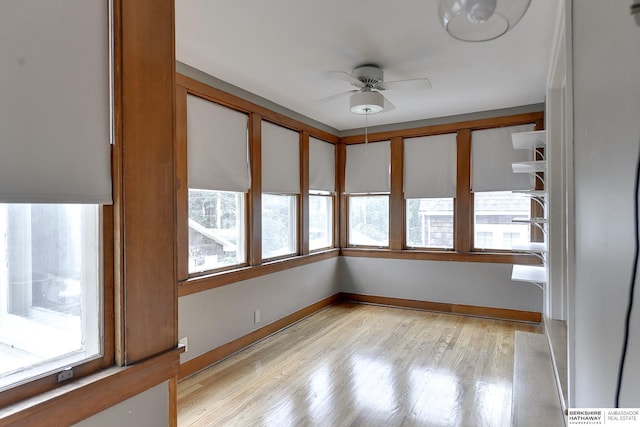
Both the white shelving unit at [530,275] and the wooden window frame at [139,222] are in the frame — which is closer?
the wooden window frame at [139,222]

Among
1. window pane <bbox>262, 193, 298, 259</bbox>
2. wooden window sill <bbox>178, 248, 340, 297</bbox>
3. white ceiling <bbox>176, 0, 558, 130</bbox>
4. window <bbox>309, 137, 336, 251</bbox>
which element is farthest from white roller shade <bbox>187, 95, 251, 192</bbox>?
window <bbox>309, 137, 336, 251</bbox>

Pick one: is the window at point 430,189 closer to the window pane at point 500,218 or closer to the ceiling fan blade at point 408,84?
the window pane at point 500,218

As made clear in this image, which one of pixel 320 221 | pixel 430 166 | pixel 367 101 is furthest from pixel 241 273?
pixel 430 166

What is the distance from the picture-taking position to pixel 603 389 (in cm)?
91

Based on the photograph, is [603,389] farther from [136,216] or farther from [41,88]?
[41,88]

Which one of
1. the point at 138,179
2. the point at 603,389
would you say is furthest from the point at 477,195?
the point at 138,179

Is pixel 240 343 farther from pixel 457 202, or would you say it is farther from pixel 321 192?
pixel 457 202

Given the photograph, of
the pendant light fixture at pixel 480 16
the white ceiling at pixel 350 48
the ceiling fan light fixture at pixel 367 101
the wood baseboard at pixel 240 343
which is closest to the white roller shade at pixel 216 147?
the white ceiling at pixel 350 48

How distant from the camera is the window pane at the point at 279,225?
13.2 feet

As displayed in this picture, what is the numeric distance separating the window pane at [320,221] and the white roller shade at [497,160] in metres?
2.06

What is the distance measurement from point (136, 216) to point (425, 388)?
8.18 feet

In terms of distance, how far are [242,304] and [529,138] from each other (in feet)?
10.6

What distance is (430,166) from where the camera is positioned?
476 centimetres

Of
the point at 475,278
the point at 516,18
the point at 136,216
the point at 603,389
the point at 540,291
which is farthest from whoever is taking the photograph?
the point at 475,278
